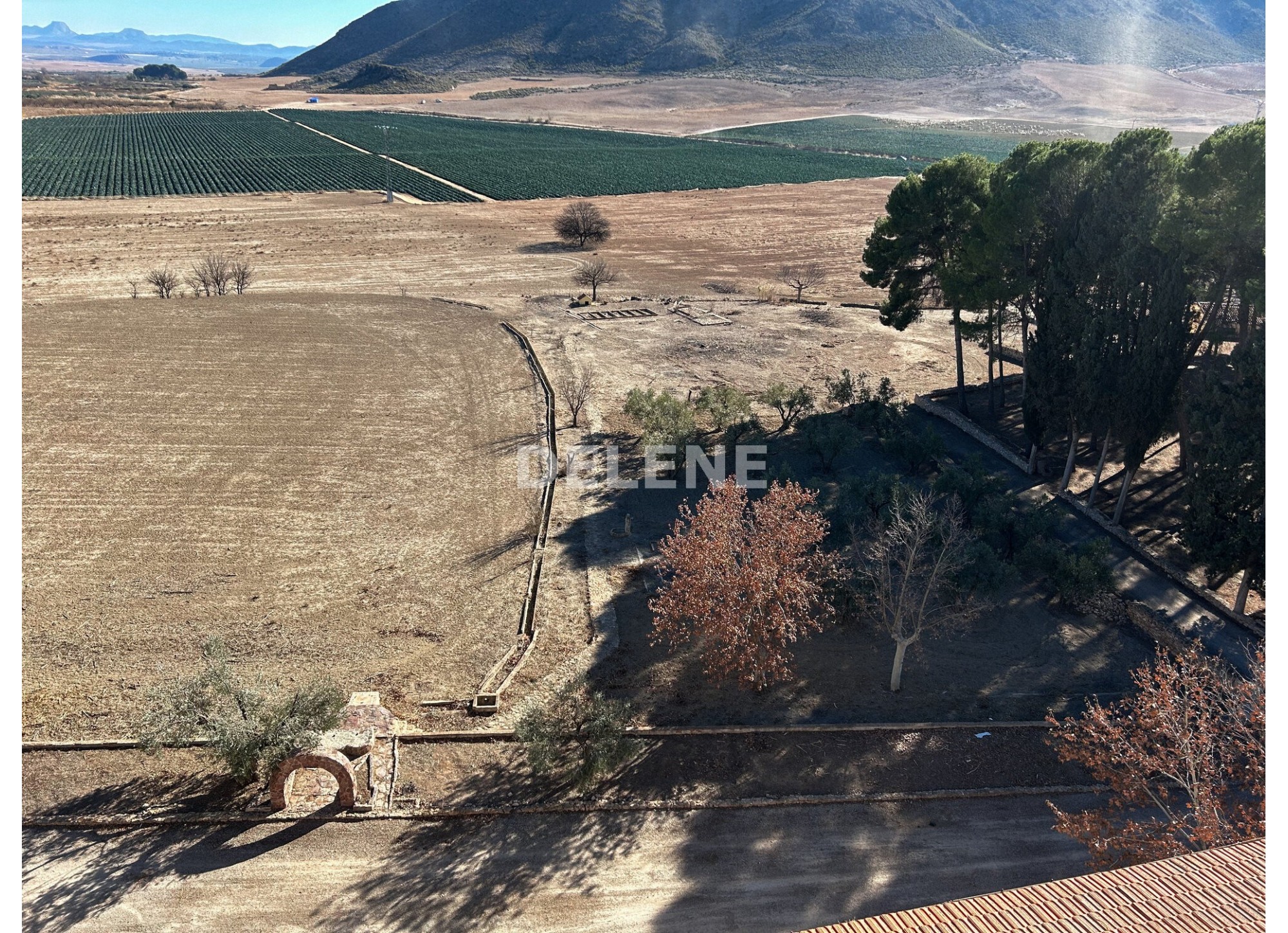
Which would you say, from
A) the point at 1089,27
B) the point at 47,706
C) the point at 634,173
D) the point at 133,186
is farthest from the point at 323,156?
the point at 1089,27

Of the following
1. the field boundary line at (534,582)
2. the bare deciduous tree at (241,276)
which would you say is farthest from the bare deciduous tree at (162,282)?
the field boundary line at (534,582)

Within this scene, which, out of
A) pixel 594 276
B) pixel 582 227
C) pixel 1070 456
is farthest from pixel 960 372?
pixel 582 227

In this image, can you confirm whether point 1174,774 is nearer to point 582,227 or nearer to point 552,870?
point 552,870

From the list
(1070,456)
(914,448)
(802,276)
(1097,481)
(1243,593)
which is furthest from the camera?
(802,276)

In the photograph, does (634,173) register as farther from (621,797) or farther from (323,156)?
(621,797)

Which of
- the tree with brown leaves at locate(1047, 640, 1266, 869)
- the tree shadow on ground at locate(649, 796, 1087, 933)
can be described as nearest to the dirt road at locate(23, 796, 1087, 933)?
the tree shadow on ground at locate(649, 796, 1087, 933)

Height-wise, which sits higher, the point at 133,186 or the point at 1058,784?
the point at 133,186

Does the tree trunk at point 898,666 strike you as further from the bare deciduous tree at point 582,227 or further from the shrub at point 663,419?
the bare deciduous tree at point 582,227
